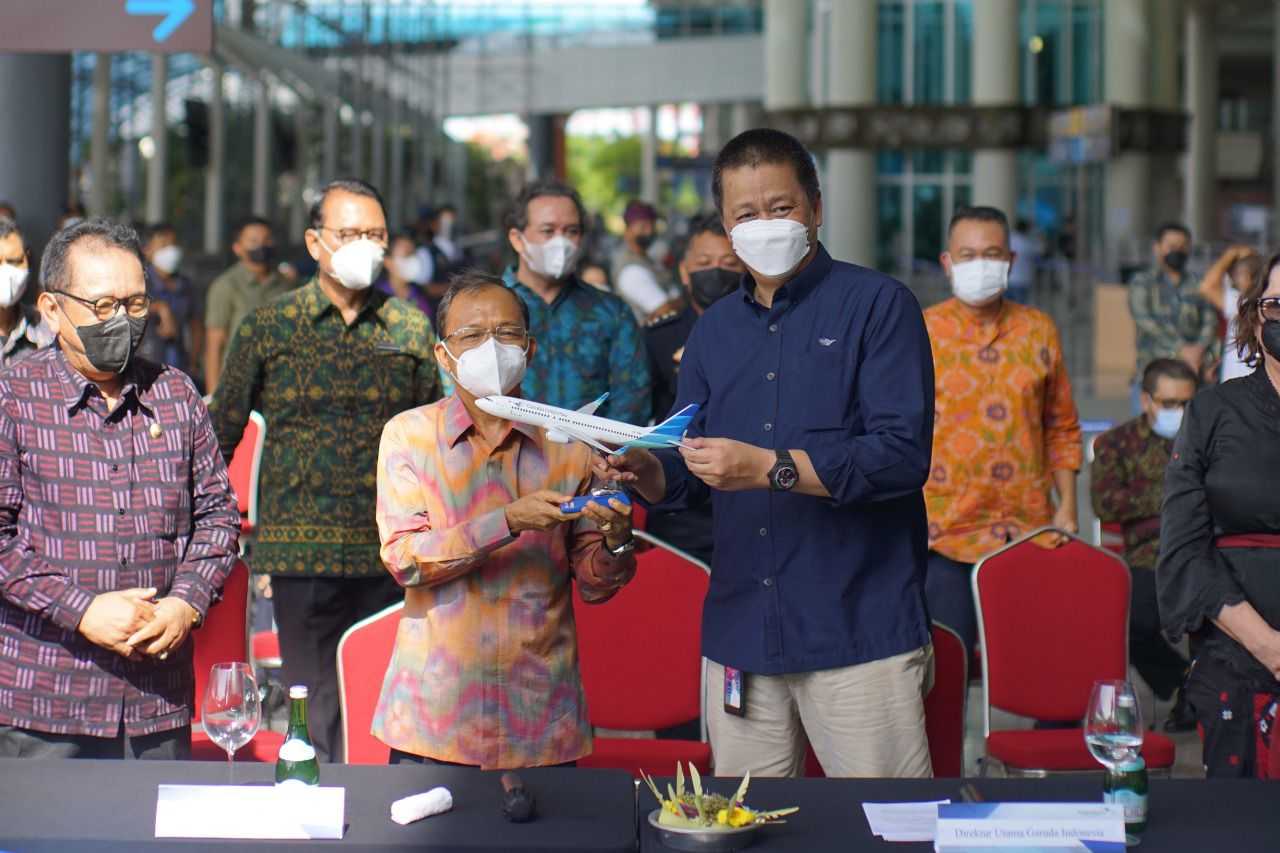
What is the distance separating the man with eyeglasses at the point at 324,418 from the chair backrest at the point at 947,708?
5.53 ft

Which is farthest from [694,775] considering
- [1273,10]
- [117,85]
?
[1273,10]

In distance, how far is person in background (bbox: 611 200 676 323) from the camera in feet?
36.8

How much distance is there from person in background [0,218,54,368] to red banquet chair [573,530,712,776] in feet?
5.72

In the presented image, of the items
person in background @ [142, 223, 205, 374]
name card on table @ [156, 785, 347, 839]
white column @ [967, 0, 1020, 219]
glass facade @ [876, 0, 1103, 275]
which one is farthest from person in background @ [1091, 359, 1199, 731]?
glass facade @ [876, 0, 1103, 275]

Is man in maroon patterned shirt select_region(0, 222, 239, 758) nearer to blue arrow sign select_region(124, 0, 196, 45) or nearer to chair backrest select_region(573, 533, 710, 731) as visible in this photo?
blue arrow sign select_region(124, 0, 196, 45)

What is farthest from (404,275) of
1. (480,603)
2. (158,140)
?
(158,140)

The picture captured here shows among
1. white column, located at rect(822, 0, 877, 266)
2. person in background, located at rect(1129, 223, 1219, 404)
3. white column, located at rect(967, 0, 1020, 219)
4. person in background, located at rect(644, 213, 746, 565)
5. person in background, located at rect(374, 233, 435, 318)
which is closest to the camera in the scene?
person in background, located at rect(644, 213, 746, 565)

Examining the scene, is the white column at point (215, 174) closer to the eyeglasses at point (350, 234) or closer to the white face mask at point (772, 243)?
the eyeglasses at point (350, 234)

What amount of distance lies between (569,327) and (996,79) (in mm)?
27828

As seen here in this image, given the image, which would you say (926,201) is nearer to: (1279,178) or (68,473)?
(1279,178)

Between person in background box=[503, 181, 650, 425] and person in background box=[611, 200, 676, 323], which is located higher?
person in background box=[611, 200, 676, 323]

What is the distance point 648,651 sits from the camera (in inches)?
197

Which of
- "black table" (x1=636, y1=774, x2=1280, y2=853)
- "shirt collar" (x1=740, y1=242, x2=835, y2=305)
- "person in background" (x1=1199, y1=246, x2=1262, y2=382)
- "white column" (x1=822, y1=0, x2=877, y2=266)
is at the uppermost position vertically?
"white column" (x1=822, y1=0, x2=877, y2=266)

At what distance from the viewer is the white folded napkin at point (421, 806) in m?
2.91
